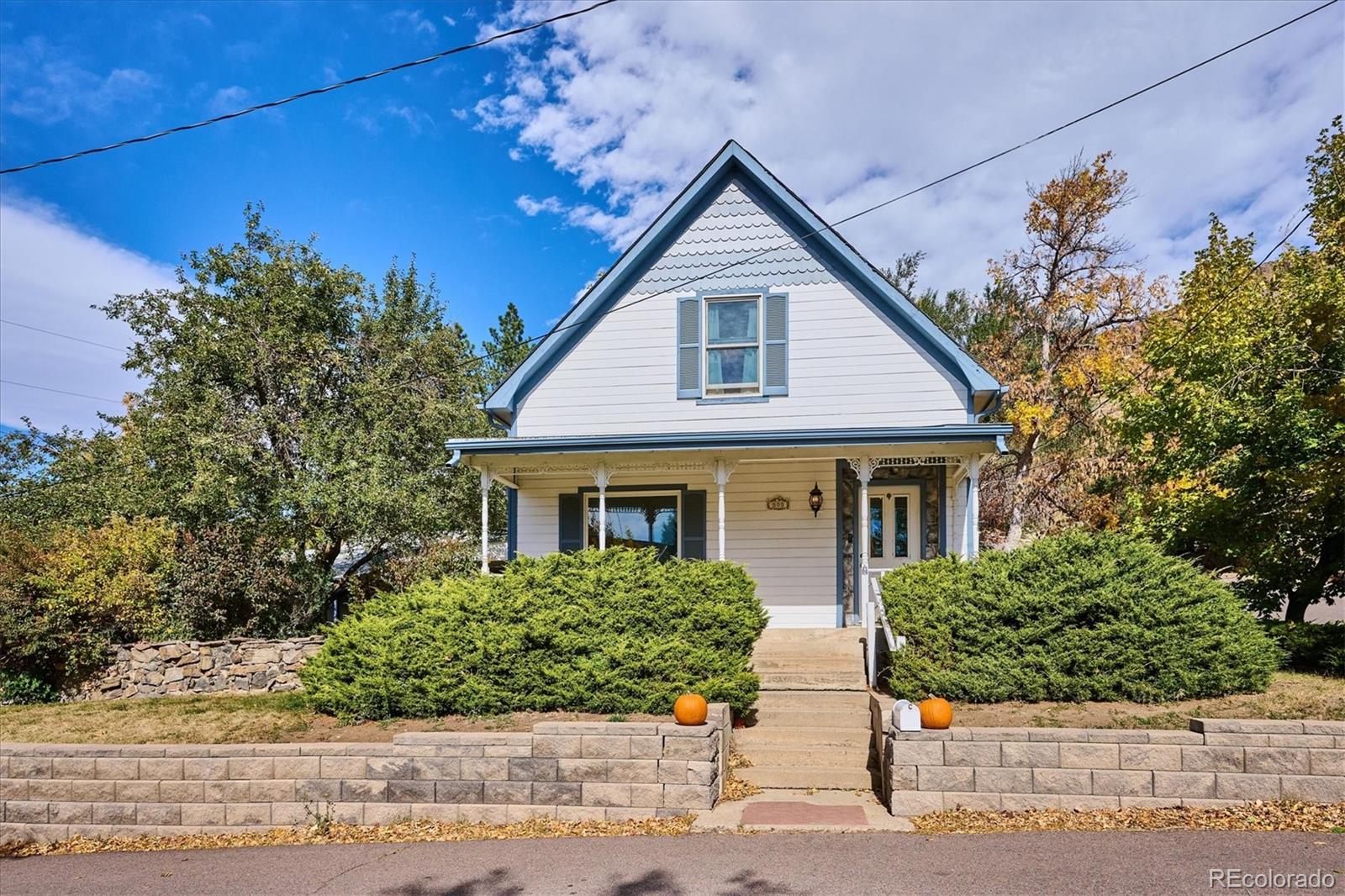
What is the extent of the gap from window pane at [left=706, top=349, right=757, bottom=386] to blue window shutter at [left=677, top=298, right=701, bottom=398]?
0.20 metres

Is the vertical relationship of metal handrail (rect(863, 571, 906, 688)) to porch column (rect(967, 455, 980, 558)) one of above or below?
below

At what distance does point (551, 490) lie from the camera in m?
12.5

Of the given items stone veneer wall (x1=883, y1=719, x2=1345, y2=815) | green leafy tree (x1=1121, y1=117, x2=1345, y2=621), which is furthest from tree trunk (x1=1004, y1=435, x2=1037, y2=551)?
stone veneer wall (x1=883, y1=719, x2=1345, y2=815)

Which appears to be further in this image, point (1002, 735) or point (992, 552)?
point (992, 552)

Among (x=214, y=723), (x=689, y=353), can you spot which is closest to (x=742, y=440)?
(x=689, y=353)

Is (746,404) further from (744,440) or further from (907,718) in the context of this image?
(907,718)

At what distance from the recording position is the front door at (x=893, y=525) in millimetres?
12039

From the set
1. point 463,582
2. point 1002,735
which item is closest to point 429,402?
point 463,582

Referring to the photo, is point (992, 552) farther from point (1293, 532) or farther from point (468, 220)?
point (468, 220)

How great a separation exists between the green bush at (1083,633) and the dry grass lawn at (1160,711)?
0.09 metres

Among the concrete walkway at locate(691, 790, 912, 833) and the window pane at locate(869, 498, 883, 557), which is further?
the window pane at locate(869, 498, 883, 557)

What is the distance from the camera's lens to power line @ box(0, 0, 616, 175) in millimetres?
7602

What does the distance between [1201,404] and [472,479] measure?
12.1 metres

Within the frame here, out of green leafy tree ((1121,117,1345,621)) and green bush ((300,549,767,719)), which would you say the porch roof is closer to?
green bush ((300,549,767,719))
